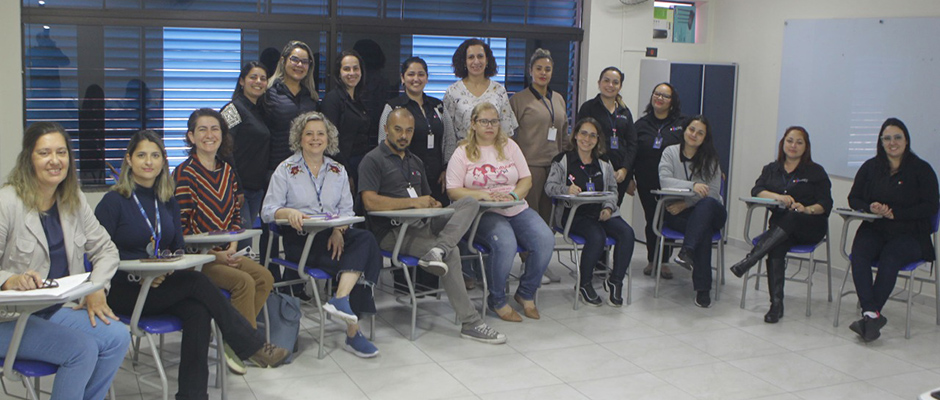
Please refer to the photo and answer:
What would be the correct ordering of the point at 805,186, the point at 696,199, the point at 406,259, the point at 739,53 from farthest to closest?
the point at 739,53 < the point at 696,199 < the point at 805,186 < the point at 406,259

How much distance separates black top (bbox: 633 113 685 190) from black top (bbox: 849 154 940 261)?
4.49ft

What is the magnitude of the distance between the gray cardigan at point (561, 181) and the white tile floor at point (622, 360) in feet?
1.93

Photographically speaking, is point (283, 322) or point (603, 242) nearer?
point (283, 322)

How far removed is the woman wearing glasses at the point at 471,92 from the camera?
5332 millimetres

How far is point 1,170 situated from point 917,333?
564 centimetres

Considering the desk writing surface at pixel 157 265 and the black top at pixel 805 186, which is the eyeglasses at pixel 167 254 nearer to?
the desk writing surface at pixel 157 265

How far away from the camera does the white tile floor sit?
12.6 ft

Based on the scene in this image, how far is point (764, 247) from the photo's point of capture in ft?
17.0

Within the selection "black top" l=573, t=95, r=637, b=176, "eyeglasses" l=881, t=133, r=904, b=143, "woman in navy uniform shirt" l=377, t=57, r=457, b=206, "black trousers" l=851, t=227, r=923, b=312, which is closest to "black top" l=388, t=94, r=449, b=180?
"woman in navy uniform shirt" l=377, t=57, r=457, b=206

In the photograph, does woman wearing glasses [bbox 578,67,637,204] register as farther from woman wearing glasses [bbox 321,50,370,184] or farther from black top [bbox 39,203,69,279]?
black top [bbox 39,203,69,279]

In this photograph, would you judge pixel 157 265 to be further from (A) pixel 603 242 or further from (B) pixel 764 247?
(B) pixel 764 247

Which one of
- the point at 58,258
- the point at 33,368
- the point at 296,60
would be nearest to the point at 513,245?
the point at 296,60

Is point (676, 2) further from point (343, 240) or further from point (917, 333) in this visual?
point (343, 240)

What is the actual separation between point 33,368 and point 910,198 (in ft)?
14.7
